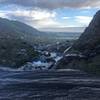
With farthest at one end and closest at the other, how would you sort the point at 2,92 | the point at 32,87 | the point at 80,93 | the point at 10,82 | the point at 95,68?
the point at 95,68
the point at 10,82
the point at 32,87
the point at 2,92
the point at 80,93

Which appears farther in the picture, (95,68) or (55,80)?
(95,68)

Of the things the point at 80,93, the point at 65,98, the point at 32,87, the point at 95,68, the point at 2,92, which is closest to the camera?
the point at 65,98

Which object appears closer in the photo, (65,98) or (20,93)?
(65,98)

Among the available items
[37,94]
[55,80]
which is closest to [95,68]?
[55,80]

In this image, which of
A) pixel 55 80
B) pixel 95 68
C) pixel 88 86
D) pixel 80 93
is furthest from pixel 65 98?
pixel 95 68

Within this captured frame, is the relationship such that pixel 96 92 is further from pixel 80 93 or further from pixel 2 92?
pixel 2 92

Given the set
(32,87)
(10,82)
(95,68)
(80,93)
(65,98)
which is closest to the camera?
(65,98)

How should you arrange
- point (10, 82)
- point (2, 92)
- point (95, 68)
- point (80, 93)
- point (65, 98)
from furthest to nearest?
point (95, 68) < point (10, 82) < point (2, 92) < point (80, 93) < point (65, 98)

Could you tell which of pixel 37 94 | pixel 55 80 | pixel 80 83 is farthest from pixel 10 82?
pixel 37 94

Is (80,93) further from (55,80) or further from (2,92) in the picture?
(55,80)
